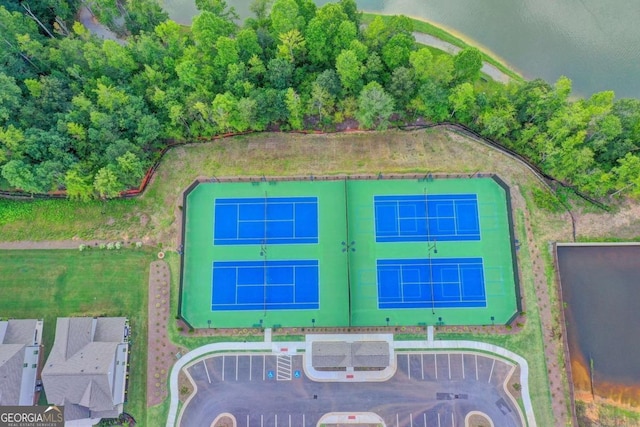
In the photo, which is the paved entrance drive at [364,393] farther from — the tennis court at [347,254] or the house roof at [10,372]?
the house roof at [10,372]

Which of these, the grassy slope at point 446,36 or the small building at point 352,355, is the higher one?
the grassy slope at point 446,36

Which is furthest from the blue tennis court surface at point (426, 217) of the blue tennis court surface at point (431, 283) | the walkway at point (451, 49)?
the walkway at point (451, 49)

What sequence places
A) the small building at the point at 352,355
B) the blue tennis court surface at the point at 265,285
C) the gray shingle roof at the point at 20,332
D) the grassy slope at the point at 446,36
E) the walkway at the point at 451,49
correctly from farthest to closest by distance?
the grassy slope at the point at 446,36 < the walkway at the point at 451,49 < the blue tennis court surface at the point at 265,285 < the gray shingle roof at the point at 20,332 < the small building at the point at 352,355

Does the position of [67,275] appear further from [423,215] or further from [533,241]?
[533,241]

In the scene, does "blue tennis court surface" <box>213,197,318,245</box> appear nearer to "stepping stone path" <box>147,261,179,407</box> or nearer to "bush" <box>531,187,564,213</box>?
"stepping stone path" <box>147,261,179,407</box>

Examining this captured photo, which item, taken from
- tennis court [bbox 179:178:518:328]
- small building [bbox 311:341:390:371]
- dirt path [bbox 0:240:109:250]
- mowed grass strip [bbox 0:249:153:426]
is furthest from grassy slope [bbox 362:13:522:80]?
dirt path [bbox 0:240:109:250]

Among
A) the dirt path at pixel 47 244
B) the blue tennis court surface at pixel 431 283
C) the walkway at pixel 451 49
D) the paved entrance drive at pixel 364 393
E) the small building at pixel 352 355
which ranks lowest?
the paved entrance drive at pixel 364 393

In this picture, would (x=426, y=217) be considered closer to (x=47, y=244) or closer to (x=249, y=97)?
(x=249, y=97)
